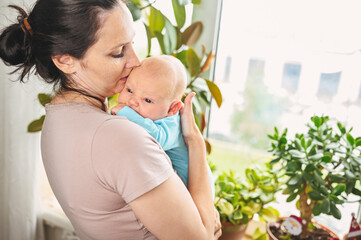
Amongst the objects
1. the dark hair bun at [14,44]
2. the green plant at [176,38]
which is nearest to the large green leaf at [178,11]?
the green plant at [176,38]

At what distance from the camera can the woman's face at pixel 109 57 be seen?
2.73 feet

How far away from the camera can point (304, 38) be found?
173 cm

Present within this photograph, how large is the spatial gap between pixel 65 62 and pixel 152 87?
0.25 metres

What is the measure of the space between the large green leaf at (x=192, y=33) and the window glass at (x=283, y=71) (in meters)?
0.33

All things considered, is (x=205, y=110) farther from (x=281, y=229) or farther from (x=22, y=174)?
(x=22, y=174)

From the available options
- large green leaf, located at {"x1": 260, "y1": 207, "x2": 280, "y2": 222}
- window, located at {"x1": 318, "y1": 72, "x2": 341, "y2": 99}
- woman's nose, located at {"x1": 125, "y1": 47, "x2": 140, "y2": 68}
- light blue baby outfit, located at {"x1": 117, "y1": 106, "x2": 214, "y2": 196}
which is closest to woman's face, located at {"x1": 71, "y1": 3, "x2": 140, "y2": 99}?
woman's nose, located at {"x1": 125, "y1": 47, "x2": 140, "y2": 68}

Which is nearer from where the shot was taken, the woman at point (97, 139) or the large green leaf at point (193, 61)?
the woman at point (97, 139)

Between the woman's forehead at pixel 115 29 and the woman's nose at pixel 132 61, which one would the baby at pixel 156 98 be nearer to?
the woman's nose at pixel 132 61

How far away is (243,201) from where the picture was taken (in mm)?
1624

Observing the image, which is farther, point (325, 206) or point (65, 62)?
point (325, 206)

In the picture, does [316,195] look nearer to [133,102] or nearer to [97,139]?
[133,102]

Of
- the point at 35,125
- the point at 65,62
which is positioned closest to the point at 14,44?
the point at 65,62

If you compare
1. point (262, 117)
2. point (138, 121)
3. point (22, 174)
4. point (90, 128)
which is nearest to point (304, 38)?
point (262, 117)

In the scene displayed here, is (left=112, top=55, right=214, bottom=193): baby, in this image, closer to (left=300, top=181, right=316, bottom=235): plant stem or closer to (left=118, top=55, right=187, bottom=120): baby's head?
(left=118, top=55, right=187, bottom=120): baby's head
